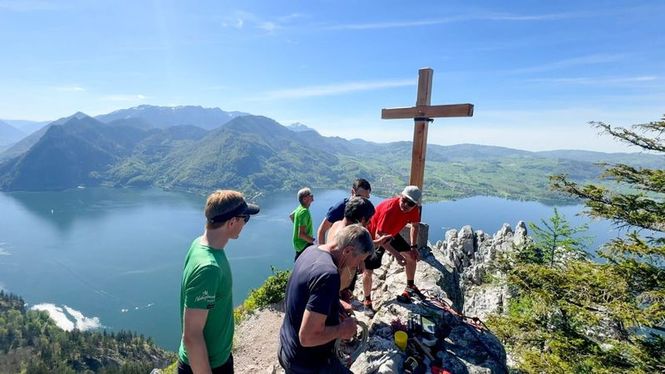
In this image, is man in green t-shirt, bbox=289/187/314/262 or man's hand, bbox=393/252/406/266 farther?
man in green t-shirt, bbox=289/187/314/262

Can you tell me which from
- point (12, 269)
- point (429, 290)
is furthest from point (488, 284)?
point (12, 269)

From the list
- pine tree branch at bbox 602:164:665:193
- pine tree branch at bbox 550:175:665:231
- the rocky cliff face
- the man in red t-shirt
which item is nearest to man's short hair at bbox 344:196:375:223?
the man in red t-shirt

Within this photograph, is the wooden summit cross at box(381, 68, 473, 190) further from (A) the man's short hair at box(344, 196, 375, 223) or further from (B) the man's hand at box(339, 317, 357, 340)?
(B) the man's hand at box(339, 317, 357, 340)

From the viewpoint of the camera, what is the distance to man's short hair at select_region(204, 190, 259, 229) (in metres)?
2.71

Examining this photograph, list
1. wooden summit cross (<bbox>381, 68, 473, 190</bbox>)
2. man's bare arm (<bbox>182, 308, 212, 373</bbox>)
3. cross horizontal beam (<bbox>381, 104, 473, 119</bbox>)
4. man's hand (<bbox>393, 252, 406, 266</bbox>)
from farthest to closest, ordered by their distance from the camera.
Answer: wooden summit cross (<bbox>381, 68, 473, 190</bbox>), cross horizontal beam (<bbox>381, 104, 473, 119</bbox>), man's hand (<bbox>393, 252, 406, 266</bbox>), man's bare arm (<bbox>182, 308, 212, 373</bbox>)

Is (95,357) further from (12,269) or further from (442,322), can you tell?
(442,322)

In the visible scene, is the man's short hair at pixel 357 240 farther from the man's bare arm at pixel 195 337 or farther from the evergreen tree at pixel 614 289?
the evergreen tree at pixel 614 289

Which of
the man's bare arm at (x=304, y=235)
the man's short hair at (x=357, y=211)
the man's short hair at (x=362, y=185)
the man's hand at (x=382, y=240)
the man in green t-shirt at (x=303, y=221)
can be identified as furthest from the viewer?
the man's bare arm at (x=304, y=235)

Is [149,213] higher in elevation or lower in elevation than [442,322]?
lower

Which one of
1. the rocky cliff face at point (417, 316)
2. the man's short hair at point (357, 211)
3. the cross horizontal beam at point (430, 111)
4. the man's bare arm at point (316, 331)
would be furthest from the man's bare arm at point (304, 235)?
the man's bare arm at point (316, 331)

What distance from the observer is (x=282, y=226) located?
11269 centimetres

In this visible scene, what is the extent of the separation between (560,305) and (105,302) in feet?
285

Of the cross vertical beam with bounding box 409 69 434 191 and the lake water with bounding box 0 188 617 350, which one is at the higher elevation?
the cross vertical beam with bounding box 409 69 434 191

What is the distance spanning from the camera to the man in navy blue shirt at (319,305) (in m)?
2.46
